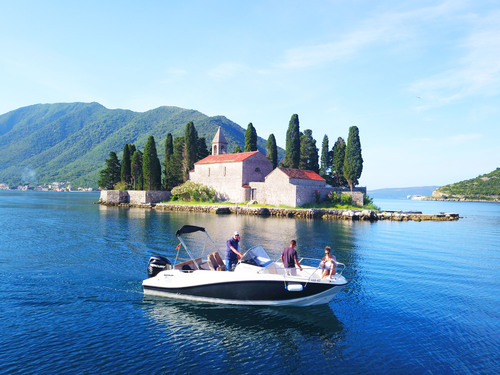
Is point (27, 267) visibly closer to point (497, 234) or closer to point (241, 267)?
point (241, 267)

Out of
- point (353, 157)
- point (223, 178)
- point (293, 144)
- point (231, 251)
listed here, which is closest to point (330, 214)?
point (353, 157)

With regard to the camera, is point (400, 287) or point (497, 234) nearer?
point (400, 287)

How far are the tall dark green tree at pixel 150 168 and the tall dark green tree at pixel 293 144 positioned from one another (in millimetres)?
26744

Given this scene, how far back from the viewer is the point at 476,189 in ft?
535

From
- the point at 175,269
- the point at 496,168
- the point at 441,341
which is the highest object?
the point at 496,168

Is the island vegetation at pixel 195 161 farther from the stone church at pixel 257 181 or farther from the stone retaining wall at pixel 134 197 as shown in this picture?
the stone church at pixel 257 181

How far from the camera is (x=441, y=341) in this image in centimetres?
927

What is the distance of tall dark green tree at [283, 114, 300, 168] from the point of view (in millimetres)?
63344

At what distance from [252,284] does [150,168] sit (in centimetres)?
5863

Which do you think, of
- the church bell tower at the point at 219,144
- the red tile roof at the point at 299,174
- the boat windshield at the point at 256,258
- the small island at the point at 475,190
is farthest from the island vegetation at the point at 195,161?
the small island at the point at 475,190

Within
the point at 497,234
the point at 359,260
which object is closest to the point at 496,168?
the point at 497,234

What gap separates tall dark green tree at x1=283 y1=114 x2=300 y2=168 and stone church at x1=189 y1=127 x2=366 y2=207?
4.39 meters

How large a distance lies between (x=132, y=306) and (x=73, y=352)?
10.8ft

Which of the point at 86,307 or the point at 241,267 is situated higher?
the point at 241,267
